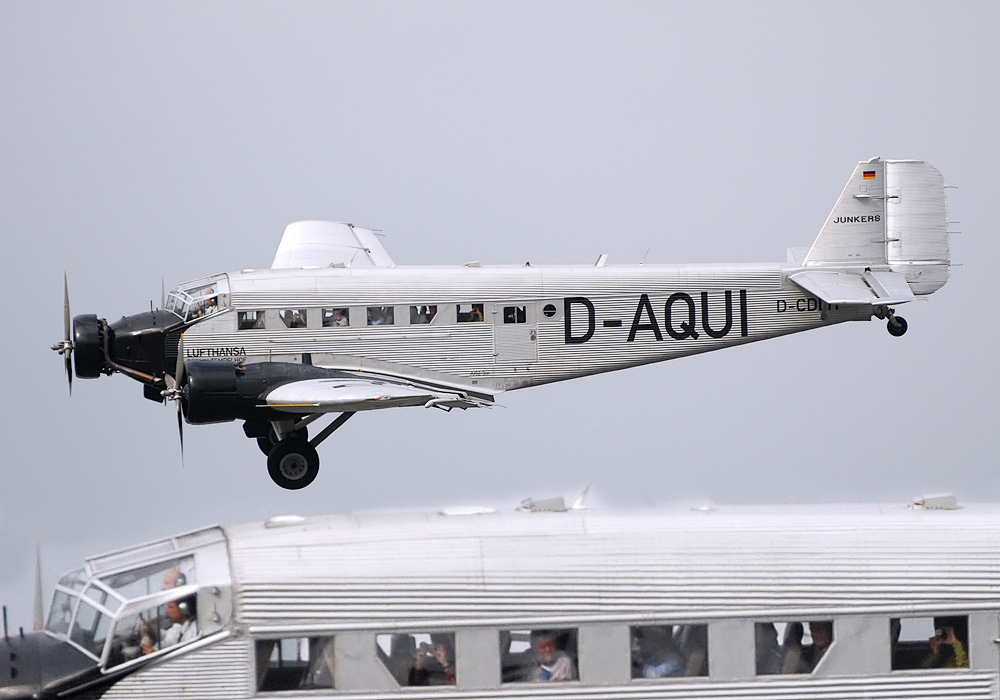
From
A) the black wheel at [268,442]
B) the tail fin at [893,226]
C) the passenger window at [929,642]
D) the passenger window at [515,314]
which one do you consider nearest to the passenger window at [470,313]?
the passenger window at [515,314]

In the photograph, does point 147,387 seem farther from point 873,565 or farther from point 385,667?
point 873,565

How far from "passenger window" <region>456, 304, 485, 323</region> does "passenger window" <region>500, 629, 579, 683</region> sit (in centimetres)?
1175

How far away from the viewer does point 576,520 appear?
16203mm

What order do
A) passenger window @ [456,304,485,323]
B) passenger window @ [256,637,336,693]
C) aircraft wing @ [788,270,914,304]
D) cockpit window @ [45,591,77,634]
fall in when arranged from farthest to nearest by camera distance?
aircraft wing @ [788,270,914,304] < passenger window @ [456,304,485,323] < cockpit window @ [45,591,77,634] < passenger window @ [256,637,336,693]

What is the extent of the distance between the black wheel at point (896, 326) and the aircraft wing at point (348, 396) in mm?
8425

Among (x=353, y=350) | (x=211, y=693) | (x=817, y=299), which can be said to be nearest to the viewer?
(x=211, y=693)

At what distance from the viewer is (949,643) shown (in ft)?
51.0

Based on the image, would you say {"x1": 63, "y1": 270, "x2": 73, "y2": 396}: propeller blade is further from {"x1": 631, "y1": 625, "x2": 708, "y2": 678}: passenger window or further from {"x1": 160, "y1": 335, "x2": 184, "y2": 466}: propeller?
{"x1": 631, "y1": 625, "x2": 708, "y2": 678}: passenger window

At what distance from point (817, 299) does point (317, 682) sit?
15.5 metres

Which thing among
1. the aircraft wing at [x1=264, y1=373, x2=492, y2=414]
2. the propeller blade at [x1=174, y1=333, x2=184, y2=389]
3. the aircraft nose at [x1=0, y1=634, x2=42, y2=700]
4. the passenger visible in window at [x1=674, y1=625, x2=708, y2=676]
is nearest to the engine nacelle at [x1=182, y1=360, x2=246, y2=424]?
the propeller blade at [x1=174, y1=333, x2=184, y2=389]

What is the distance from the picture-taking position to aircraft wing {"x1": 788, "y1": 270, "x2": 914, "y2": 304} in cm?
2758

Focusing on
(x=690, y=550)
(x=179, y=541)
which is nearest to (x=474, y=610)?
(x=690, y=550)

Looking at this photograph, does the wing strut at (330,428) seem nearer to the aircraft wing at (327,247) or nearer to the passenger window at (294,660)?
the aircraft wing at (327,247)

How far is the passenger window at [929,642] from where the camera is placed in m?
15.4
